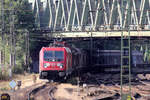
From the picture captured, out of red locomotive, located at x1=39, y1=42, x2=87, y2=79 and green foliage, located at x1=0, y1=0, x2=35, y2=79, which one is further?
green foliage, located at x1=0, y1=0, x2=35, y2=79

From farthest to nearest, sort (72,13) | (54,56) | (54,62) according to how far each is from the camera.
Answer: (72,13) < (54,56) < (54,62)

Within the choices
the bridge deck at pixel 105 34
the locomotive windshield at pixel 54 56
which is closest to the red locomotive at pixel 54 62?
the locomotive windshield at pixel 54 56

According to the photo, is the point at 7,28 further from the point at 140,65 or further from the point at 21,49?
the point at 140,65

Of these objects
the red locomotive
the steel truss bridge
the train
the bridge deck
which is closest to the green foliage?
the bridge deck

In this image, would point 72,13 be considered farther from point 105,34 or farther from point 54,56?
point 54,56

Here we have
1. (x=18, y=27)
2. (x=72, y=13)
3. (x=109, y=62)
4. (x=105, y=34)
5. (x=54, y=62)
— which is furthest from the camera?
(x=72, y=13)

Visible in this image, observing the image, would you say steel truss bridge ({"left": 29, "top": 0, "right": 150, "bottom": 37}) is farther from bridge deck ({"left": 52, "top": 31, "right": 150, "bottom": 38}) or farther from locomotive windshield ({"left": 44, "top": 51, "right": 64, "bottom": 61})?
locomotive windshield ({"left": 44, "top": 51, "right": 64, "bottom": 61})

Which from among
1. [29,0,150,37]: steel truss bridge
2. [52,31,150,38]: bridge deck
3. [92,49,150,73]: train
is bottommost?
[92,49,150,73]: train

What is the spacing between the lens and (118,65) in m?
41.2

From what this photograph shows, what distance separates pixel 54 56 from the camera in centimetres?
2502

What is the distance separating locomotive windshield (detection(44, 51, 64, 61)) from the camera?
24922 mm

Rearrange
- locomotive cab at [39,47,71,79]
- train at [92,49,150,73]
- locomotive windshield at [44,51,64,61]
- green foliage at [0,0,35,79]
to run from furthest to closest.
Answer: train at [92,49,150,73] < green foliage at [0,0,35,79] < locomotive windshield at [44,51,64,61] < locomotive cab at [39,47,71,79]

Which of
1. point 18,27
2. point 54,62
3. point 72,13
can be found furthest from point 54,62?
point 72,13

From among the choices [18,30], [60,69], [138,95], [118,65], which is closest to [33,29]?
[18,30]
